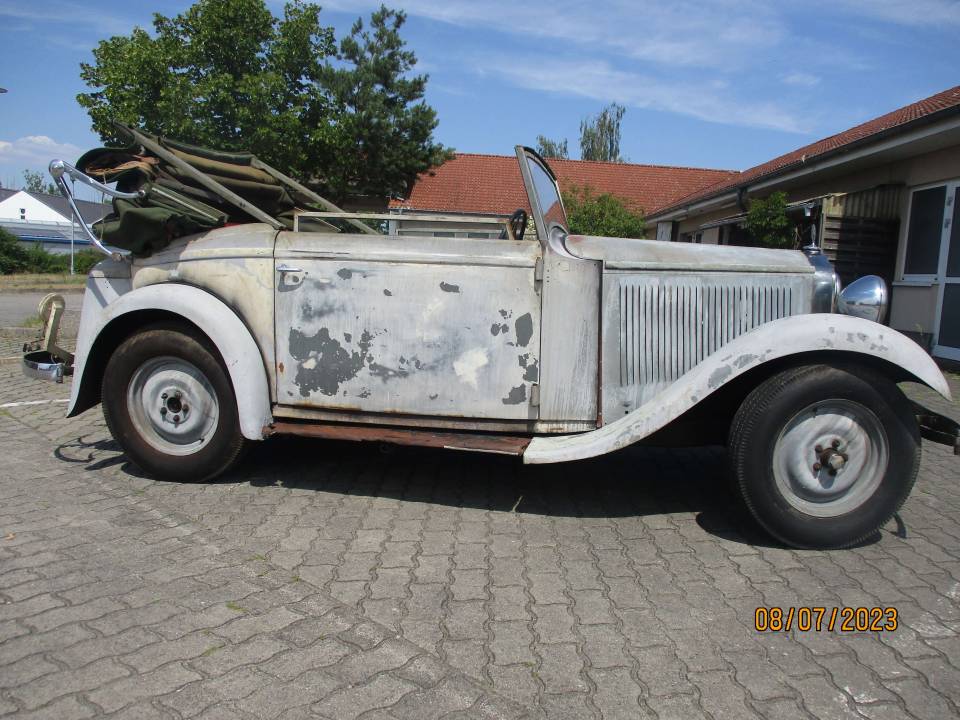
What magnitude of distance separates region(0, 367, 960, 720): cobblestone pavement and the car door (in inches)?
23.9

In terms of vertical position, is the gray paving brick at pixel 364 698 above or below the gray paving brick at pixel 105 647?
below

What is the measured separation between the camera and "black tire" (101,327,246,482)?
3.55m

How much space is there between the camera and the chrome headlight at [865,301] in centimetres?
325

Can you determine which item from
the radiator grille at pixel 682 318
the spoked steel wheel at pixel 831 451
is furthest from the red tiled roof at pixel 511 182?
the spoked steel wheel at pixel 831 451

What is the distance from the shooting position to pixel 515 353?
326 cm

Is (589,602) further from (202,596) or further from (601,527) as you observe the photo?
(202,596)

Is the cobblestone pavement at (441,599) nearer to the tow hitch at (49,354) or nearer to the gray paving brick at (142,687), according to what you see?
the gray paving brick at (142,687)

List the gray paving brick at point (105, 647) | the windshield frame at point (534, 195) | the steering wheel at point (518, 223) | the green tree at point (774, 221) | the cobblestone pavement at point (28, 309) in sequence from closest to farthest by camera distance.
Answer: the gray paving brick at point (105, 647)
the windshield frame at point (534, 195)
the steering wheel at point (518, 223)
the green tree at point (774, 221)
the cobblestone pavement at point (28, 309)

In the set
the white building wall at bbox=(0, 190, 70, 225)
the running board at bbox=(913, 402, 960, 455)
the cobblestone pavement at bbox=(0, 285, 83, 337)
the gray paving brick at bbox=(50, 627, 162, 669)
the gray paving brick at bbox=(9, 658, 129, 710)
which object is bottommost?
the gray paving brick at bbox=(50, 627, 162, 669)

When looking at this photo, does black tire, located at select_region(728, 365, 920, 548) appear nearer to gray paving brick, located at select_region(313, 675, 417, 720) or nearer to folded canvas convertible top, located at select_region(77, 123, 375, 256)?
gray paving brick, located at select_region(313, 675, 417, 720)

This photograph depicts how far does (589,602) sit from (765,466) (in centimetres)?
100

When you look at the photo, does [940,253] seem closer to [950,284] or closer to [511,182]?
[950,284]

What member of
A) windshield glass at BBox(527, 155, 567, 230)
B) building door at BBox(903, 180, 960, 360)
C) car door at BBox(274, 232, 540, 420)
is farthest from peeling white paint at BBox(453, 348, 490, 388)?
building door at BBox(903, 180, 960, 360)

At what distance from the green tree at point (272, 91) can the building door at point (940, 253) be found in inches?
504
